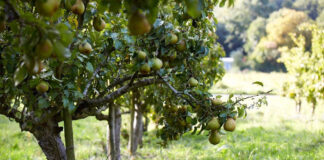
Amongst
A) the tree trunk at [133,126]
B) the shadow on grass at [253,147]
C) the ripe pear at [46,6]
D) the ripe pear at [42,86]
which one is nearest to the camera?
Result: the ripe pear at [46,6]

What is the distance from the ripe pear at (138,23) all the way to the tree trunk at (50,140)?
139cm

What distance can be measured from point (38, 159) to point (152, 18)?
3155 millimetres

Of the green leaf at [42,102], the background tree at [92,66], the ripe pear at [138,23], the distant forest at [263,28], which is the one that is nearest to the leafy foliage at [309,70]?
the background tree at [92,66]

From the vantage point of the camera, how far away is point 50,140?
6.20 ft

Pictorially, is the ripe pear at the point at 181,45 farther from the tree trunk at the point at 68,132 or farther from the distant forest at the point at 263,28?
the distant forest at the point at 263,28

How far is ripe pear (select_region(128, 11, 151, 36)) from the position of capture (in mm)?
683

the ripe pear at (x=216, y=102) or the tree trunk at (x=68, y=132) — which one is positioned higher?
the ripe pear at (x=216, y=102)

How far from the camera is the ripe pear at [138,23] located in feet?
2.24

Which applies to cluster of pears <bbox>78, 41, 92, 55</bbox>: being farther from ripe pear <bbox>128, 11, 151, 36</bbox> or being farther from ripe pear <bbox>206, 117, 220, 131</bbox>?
ripe pear <bbox>128, 11, 151, 36</bbox>

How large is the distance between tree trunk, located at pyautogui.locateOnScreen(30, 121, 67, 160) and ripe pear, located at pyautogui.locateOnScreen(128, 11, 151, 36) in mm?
1388

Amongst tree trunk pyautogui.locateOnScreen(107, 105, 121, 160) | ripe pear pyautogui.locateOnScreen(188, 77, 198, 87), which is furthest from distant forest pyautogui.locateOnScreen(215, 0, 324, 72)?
ripe pear pyautogui.locateOnScreen(188, 77, 198, 87)

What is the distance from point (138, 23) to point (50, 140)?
1448 mm

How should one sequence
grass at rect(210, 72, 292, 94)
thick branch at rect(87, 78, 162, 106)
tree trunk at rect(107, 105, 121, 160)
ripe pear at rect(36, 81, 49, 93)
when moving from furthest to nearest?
grass at rect(210, 72, 292, 94), tree trunk at rect(107, 105, 121, 160), thick branch at rect(87, 78, 162, 106), ripe pear at rect(36, 81, 49, 93)

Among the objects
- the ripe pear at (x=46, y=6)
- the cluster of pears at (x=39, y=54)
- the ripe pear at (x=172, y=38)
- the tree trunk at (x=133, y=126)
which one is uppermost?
the ripe pear at (x=172, y=38)
